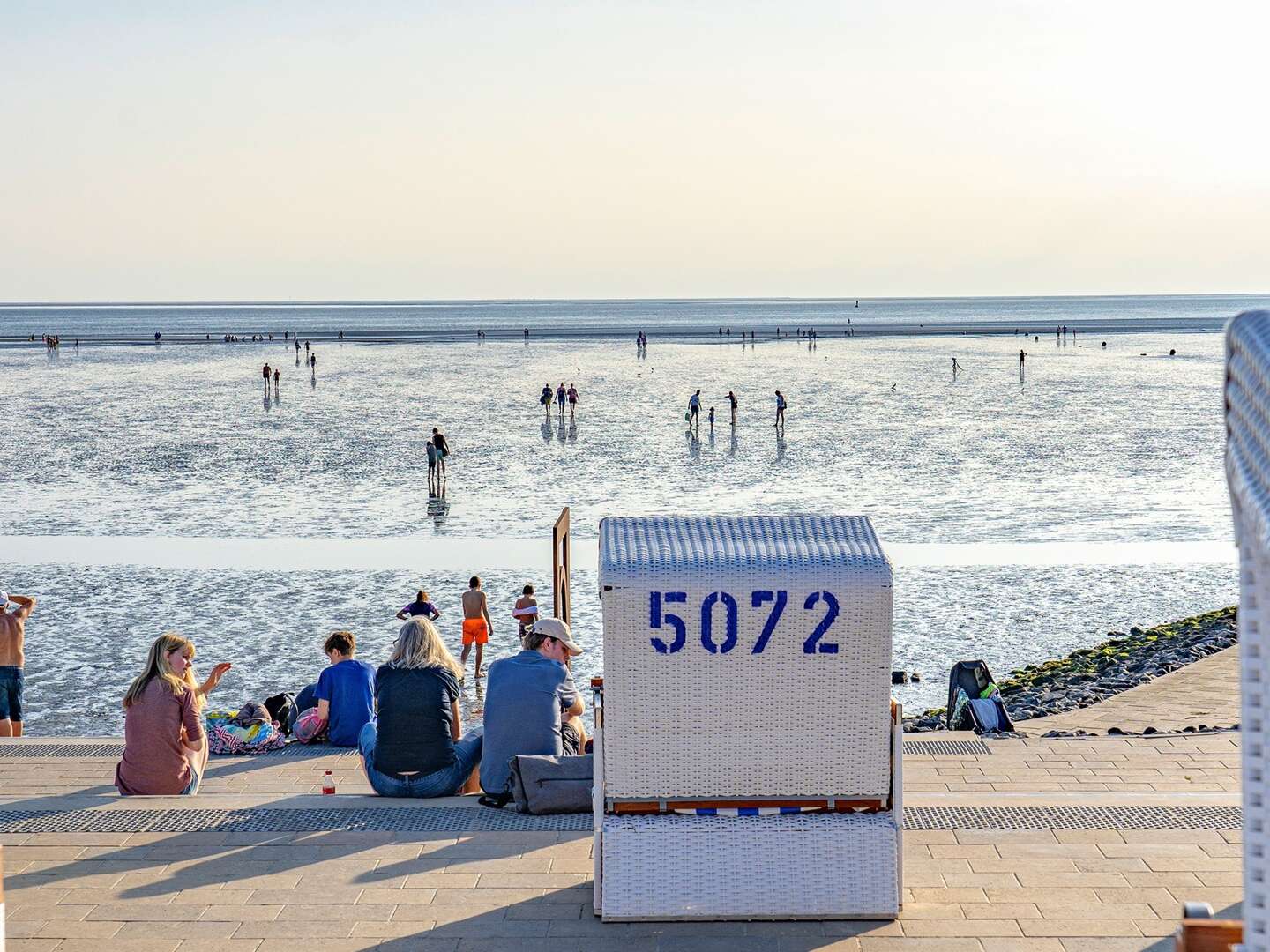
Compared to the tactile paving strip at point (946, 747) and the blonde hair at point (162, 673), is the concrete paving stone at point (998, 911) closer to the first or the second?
the tactile paving strip at point (946, 747)

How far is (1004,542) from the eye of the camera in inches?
820

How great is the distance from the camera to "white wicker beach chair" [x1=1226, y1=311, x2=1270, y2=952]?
276cm

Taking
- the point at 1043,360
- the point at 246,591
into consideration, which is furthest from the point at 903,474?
the point at 1043,360

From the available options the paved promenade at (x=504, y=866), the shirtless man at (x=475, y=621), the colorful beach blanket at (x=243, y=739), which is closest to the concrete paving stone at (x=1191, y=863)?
the paved promenade at (x=504, y=866)

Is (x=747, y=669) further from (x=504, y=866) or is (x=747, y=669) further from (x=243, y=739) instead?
(x=243, y=739)

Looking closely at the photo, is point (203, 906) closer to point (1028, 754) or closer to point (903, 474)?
point (1028, 754)

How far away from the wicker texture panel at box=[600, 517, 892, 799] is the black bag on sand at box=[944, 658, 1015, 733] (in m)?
4.00

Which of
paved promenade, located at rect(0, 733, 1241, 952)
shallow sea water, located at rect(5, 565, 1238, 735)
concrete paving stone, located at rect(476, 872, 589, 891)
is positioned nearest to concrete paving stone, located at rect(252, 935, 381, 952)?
paved promenade, located at rect(0, 733, 1241, 952)

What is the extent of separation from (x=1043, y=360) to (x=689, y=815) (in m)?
77.2

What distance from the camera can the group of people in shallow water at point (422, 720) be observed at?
7.62 metres

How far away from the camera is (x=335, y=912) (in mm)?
6133

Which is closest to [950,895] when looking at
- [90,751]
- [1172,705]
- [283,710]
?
[90,751]

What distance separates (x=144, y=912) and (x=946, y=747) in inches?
200

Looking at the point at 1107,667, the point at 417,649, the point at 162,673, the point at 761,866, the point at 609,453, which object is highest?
the point at 609,453
